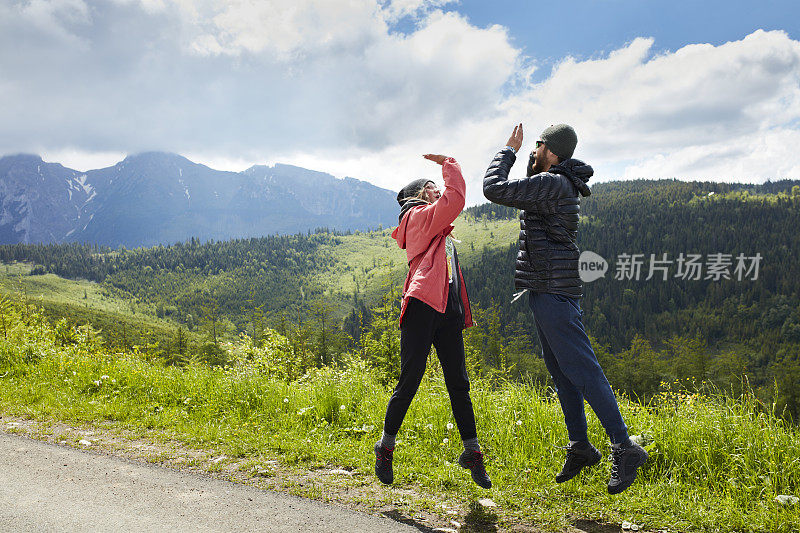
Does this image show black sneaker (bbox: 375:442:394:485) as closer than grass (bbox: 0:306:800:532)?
No

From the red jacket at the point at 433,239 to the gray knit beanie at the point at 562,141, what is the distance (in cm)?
71

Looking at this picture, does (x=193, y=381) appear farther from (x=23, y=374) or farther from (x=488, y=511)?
(x=488, y=511)

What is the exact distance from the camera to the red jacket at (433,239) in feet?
12.0

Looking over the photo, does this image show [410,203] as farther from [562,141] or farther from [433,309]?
[562,141]

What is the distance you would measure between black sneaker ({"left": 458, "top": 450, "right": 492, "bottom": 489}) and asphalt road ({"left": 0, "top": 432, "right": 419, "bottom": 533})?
2.52ft

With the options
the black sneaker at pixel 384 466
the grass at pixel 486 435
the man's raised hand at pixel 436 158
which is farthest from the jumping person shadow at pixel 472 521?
the man's raised hand at pixel 436 158

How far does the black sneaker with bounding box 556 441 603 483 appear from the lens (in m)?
3.62

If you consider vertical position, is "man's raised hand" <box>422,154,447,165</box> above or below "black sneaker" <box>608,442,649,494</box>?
above

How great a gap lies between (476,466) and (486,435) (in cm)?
83

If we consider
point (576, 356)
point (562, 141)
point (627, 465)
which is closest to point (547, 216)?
point (562, 141)

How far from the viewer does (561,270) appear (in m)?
3.44

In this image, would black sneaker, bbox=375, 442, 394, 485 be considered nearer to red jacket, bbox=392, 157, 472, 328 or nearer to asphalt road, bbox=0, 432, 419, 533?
asphalt road, bbox=0, 432, 419, 533

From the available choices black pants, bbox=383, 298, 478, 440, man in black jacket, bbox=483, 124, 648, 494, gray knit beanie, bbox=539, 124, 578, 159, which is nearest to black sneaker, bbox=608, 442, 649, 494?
man in black jacket, bbox=483, 124, 648, 494

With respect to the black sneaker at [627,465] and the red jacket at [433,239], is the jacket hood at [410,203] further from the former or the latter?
the black sneaker at [627,465]
